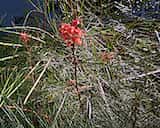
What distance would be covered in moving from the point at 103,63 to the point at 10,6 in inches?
117

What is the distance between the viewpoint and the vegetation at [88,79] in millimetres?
1893

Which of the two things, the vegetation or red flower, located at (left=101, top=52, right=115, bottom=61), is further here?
red flower, located at (left=101, top=52, right=115, bottom=61)

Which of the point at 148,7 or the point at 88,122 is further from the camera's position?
the point at 148,7

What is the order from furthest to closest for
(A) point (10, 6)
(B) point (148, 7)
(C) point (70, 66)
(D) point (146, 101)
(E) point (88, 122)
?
(A) point (10, 6) < (B) point (148, 7) < (C) point (70, 66) < (D) point (146, 101) < (E) point (88, 122)

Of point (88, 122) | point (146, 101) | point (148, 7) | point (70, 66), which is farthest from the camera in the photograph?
point (148, 7)

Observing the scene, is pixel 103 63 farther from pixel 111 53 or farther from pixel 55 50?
pixel 55 50

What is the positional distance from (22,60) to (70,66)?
0.27 meters

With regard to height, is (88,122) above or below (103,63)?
below

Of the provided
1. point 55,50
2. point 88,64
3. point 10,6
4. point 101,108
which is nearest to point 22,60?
point 55,50

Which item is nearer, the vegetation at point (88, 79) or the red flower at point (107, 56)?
the vegetation at point (88, 79)

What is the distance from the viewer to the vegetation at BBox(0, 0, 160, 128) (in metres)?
1.89

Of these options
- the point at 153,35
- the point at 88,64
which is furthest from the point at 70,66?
the point at 153,35

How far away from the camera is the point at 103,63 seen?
2076 millimetres

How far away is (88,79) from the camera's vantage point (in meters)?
2.10
